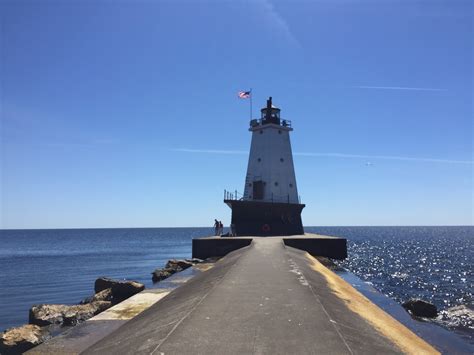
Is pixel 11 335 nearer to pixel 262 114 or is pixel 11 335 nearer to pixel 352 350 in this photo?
pixel 352 350

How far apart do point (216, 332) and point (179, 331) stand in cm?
51

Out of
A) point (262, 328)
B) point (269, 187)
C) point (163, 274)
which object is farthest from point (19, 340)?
point (269, 187)

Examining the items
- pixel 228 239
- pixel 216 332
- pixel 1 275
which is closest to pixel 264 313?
pixel 216 332

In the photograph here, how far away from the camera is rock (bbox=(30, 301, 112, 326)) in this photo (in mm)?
12805

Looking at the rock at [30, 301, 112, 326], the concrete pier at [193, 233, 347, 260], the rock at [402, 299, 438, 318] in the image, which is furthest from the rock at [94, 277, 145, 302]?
the rock at [402, 299, 438, 318]

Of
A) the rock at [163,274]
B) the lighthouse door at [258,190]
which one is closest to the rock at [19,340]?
the rock at [163,274]

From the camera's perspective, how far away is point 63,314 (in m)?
13.1

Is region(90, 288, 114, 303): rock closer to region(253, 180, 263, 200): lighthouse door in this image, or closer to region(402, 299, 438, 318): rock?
region(402, 299, 438, 318): rock

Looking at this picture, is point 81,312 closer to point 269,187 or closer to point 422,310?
point 422,310

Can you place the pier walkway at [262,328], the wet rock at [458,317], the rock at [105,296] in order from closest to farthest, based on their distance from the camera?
1. the pier walkway at [262,328]
2. the wet rock at [458,317]
3. the rock at [105,296]

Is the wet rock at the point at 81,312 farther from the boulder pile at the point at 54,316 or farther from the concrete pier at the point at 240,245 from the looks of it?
the concrete pier at the point at 240,245

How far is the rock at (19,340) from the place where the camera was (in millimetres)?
9891

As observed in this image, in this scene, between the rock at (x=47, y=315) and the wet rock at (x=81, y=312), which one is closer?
the wet rock at (x=81, y=312)

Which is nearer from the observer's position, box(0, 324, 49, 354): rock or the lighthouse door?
box(0, 324, 49, 354): rock
